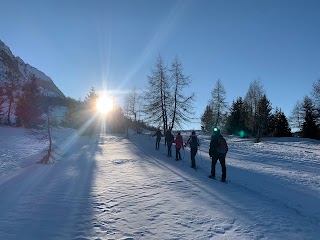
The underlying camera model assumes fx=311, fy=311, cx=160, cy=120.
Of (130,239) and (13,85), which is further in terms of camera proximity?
(13,85)

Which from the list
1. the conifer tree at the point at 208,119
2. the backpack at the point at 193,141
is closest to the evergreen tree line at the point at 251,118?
the conifer tree at the point at 208,119

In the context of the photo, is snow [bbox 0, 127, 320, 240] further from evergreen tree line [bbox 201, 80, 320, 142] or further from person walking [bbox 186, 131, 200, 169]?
evergreen tree line [bbox 201, 80, 320, 142]

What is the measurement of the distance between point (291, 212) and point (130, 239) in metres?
4.49

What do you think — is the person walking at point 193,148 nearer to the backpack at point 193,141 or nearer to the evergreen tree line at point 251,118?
the backpack at point 193,141

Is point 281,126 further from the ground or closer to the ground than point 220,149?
further from the ground

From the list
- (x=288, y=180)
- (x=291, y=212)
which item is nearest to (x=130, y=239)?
(x=291, y=212)

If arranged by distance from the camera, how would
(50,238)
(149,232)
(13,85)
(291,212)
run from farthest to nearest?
(13,85)
(291,212)
(149,232)
(50,238)

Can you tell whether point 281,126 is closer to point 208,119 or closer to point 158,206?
point 208,119

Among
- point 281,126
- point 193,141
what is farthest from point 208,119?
point 193,141

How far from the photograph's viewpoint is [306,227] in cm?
682

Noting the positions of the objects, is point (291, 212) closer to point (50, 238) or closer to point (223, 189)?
point (223, 189)

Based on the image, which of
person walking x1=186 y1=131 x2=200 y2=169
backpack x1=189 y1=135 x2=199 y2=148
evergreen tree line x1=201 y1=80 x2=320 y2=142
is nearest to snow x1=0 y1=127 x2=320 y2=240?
person walking x1=186 y1=131 x2=200 y2=169

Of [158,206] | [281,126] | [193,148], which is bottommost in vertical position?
[158,206]

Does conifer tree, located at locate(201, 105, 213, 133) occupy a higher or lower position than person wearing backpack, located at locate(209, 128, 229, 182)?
higher
